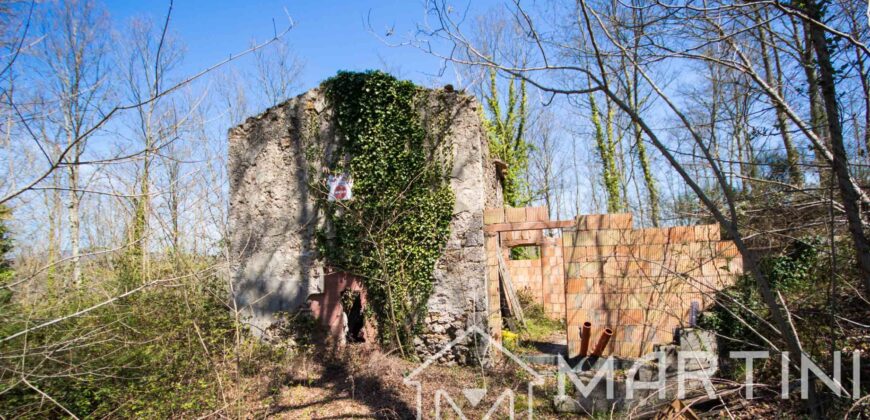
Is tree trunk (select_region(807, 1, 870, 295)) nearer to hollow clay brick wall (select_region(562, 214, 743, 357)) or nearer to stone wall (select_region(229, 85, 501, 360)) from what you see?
hollow clay brick wall (select_region(562, 214, 743, 357))

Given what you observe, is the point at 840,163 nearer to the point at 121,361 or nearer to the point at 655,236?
the point at 655,236

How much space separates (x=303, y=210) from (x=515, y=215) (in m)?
3.67

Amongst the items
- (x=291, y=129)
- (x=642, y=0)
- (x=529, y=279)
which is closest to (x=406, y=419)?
(x=642, y=0)

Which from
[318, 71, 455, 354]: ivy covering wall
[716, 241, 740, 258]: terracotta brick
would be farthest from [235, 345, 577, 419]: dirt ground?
[716, 241, 740, 258]: terracotta brick

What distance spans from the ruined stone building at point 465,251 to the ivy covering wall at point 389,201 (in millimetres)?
224

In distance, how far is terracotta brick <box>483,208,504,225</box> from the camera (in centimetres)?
767

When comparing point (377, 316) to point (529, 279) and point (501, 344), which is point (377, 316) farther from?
point (529, 279)

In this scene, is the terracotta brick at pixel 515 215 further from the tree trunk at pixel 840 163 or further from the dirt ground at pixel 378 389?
the tree trunk at pixel 840 163

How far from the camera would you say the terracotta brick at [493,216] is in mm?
7671

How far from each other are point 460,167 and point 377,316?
2745mm

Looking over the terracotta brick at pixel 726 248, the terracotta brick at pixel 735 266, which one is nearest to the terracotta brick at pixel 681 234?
the terracotta brick at pixel 726 248

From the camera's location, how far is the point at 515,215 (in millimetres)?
7590

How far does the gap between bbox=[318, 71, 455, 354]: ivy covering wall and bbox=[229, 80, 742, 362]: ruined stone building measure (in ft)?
0.73

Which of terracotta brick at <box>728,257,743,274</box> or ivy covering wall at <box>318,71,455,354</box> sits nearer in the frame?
terracotta brick at <box>728,257,743,274</box>
